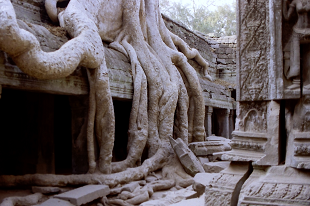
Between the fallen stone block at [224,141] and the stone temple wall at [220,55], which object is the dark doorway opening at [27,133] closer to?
the fallen stone block at [224,141]

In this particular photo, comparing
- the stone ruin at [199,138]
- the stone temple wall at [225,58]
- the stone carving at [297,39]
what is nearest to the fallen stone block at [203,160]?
the stone ruin at [199,138]

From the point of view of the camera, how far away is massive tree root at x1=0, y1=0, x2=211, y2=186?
454cm

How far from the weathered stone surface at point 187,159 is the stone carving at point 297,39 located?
160 inches

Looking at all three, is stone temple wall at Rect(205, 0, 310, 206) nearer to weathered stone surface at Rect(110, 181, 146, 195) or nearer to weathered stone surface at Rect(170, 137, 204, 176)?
weathered stone surface at Rect(110, 181, 146, 195)

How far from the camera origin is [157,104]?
23.9 ft

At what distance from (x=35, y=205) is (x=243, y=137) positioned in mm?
2930

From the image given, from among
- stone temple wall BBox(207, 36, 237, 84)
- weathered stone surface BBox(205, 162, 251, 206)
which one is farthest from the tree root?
stone temple wall BBox(207, 36, 237, 84)

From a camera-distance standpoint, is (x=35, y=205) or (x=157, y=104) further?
(x=157, y=104)

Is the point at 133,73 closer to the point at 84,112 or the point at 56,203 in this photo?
the point at 84,112

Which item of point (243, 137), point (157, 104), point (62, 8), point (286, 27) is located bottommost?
point (243, 137)

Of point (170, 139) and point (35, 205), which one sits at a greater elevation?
point (170, 139)

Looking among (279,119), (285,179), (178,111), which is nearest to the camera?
(285,179)

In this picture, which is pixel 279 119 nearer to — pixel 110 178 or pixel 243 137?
pixel 243 137

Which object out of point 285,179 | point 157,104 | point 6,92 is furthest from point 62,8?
point 285,179
